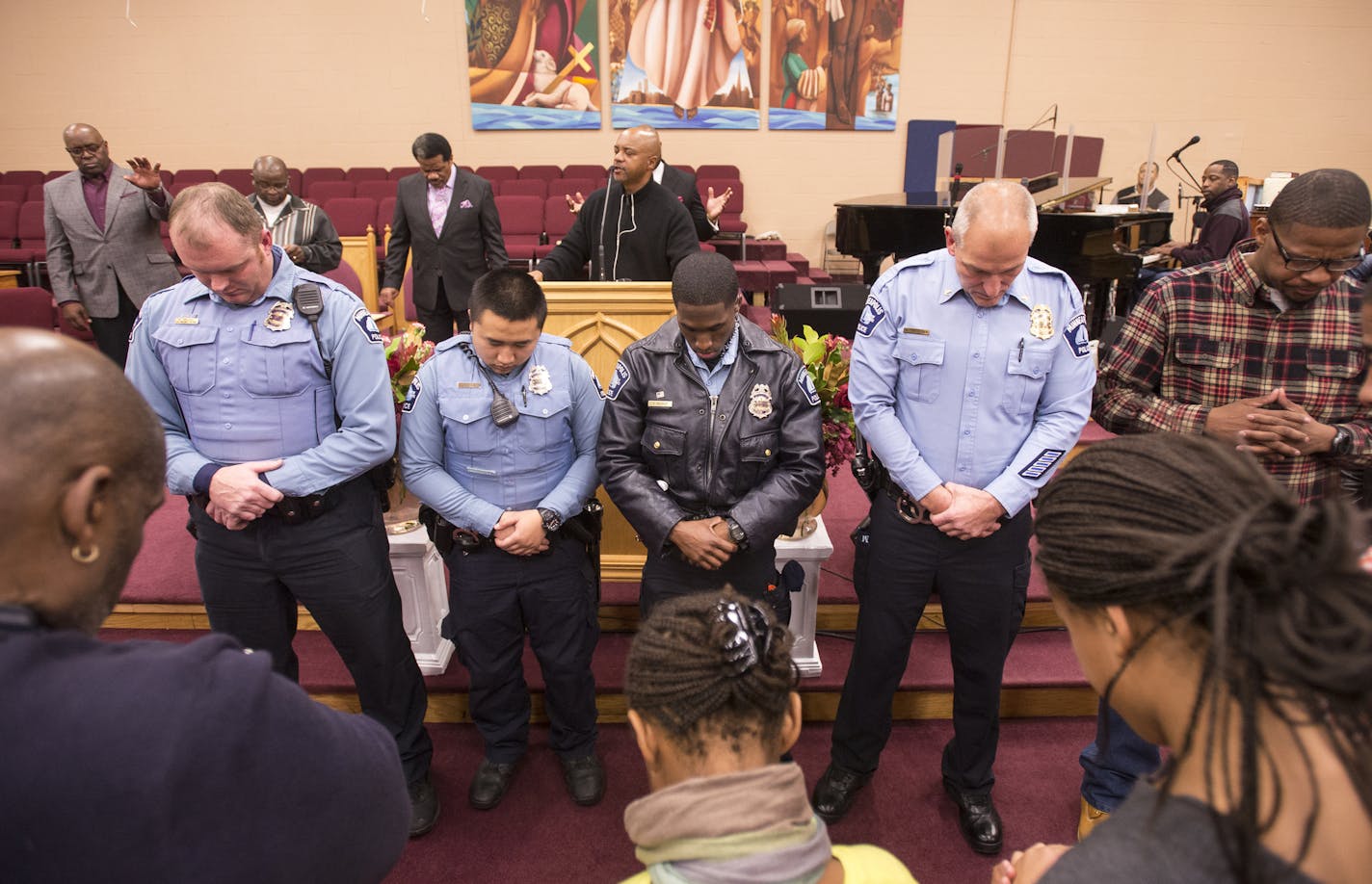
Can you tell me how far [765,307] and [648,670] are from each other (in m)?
6.87

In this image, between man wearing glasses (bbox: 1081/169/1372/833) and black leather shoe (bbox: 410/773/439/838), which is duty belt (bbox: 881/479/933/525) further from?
black leather shoe (bbox: 410/773/439/838)

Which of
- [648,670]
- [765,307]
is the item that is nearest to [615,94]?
[765,307]

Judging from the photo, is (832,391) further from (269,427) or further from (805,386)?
(269,427)

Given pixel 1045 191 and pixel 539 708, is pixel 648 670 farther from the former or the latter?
pixel 1045 191

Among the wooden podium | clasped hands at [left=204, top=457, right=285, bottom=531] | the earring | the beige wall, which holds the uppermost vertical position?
the beige wall

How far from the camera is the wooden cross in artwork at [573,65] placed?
9.25 metres

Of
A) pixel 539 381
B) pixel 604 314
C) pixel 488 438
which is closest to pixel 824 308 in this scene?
pixel 604 314

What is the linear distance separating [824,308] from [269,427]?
13.0 ft

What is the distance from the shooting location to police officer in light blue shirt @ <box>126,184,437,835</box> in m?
2.02

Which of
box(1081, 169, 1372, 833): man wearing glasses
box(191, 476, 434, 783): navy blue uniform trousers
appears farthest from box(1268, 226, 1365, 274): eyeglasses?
box(191, 476, 434, 783): navy blue uniform trousers

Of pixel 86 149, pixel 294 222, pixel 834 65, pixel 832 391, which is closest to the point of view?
pixel 832 391

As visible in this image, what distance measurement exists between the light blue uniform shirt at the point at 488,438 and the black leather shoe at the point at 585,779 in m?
0.81

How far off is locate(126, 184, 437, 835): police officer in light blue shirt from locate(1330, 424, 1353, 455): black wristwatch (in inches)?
92.7

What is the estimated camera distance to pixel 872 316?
2.19 meters
